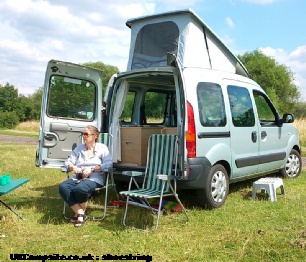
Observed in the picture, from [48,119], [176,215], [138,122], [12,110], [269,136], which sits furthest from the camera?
[12,110]

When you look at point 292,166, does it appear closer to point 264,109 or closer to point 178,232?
point 264,109

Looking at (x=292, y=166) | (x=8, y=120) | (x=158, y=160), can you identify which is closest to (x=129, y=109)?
Result: (x=158, y=160)

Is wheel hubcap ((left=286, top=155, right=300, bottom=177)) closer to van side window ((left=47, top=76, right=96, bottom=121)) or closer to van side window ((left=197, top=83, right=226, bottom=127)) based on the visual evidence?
van side window ((left=197, top=83, right=226, bottom=127))

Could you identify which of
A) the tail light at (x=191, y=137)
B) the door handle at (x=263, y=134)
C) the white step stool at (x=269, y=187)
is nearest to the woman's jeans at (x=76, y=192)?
the tail light at (x=191, y=137)

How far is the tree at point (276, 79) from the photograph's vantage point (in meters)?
47.0

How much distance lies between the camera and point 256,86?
23.8 ft

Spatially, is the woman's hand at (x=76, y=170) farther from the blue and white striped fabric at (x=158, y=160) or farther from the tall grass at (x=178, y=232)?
the blue and white striped fabric at (x=158, y=160)

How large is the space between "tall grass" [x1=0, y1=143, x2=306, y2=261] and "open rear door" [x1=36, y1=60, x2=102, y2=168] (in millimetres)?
901

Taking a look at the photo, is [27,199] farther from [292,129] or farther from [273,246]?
[292,129]

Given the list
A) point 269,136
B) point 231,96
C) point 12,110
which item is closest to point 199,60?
point 231,96

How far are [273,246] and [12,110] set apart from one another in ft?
161

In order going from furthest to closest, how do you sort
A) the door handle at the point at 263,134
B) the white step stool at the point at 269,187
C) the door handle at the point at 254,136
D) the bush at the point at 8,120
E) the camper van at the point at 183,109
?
the bush at the point at 8,120 < the door handle at the point at 263,134 < the door handle at the point at 254,136 < the white step stool at the point at 269,187 < the camper van at the point at 183,109

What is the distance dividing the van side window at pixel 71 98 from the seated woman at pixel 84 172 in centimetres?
82

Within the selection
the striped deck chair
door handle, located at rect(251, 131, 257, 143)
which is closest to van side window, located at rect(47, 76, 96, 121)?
the striped deck chair
